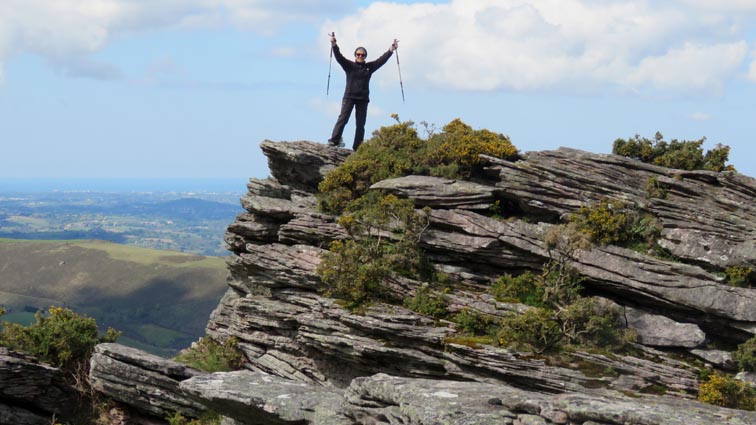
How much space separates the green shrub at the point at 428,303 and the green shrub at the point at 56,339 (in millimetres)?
15664

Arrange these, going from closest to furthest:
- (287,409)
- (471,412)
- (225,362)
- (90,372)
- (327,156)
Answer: (471,412)
(287,409)
(90,372)
(225,362)
(327,156)

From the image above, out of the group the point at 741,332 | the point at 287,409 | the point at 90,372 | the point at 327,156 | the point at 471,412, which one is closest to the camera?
the point at 471,412

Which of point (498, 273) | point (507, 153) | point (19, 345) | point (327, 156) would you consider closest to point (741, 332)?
point (498, 273)

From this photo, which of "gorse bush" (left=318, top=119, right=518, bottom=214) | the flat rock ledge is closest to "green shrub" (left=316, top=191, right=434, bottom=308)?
"gorse bush" (left=318, top=119, right=518, bottom=214)

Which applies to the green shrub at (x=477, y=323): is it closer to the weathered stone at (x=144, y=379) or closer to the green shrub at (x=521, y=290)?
the green shrub at (x=521, y=290)

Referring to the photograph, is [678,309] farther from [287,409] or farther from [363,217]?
[287,409]

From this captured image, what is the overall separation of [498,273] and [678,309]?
717 centimetres

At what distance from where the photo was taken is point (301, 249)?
2841 cm

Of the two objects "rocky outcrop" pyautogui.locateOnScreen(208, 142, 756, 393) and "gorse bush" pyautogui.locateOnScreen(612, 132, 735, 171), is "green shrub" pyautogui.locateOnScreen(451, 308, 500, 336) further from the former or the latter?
"gorse bush" pyautogui.locateOnScreen(612, 132, 735, 171)

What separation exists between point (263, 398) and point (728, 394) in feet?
50.5

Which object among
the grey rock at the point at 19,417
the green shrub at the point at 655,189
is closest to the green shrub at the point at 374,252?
the green shrub at the point at 655,189

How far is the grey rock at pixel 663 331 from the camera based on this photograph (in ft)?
75.6

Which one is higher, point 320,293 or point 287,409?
point 320,293

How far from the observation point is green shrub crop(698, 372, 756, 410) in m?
20.1
